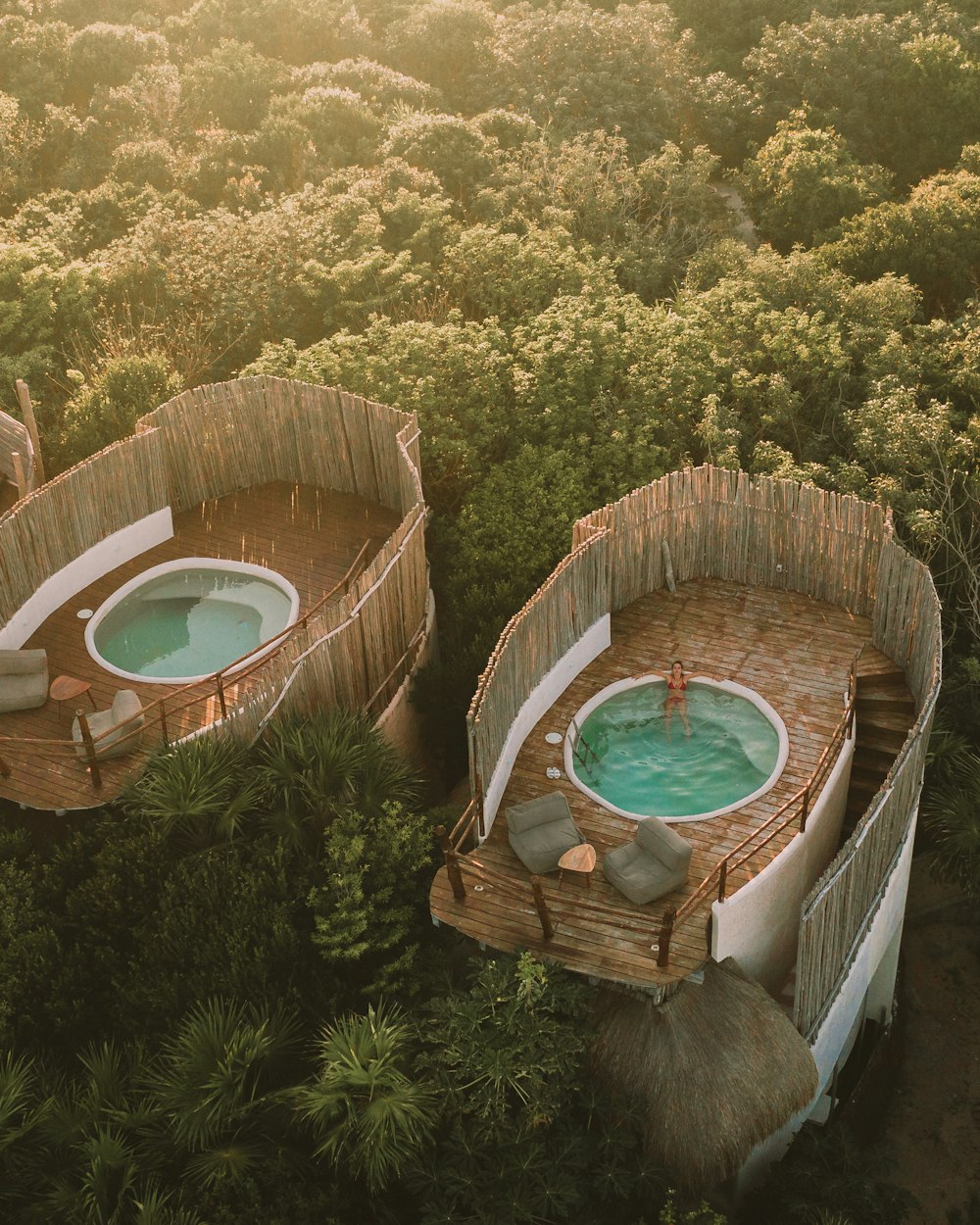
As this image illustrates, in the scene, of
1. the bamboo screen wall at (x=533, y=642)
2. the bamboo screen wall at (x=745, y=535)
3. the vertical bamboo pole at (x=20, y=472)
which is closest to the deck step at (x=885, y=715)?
the bamboo screen wall at (x=745, y=535)

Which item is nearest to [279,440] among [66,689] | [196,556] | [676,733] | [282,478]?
[282,478]

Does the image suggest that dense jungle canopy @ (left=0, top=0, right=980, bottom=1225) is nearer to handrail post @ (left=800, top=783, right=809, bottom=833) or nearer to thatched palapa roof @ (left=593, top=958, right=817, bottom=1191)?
thatched palapa roof @ (left=593, top=958, right=817, bottom=1191)

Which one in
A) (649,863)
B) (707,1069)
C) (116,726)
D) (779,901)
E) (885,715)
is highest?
(116,726)

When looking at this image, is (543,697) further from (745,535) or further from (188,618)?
(188,618)

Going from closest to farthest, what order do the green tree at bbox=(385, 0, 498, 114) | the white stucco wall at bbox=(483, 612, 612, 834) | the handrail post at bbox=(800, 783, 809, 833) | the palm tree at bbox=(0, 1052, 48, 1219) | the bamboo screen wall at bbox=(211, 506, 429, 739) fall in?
the palm tree at bbox=(0, 1052, 48, 1219) → the handrail post at bbox=(800, 783, 809, 833) → the white stucco wall at bbox=(483, 612, 612, 834) → the bamboo screen wall at bbox=(211, 506, 429, 739) → the green tree at bbox=(385, 0, 498, 114)

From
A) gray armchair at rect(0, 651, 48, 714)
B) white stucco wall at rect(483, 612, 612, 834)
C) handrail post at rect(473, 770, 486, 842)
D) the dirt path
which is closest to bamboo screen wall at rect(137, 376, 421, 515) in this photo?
white stucco wall at rect(483, 612, 612, 834)

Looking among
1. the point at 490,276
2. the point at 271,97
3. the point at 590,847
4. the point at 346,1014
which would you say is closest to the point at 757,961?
the point at 590,847
